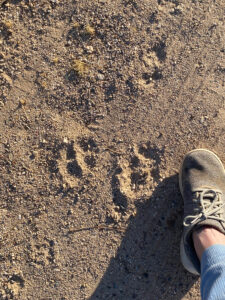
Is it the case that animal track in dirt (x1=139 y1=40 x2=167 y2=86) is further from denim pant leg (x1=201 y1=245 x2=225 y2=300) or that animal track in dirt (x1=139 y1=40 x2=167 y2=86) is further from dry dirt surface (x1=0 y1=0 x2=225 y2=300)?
denim pant leg (x1=201 y1=245 x2=225 y2=300)

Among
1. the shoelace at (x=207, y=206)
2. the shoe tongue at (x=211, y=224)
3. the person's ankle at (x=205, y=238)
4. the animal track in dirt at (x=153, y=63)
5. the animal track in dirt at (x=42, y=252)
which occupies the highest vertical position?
the animal track in dirt at (x=153, y=63)

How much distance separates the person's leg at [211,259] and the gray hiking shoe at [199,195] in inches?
1.8

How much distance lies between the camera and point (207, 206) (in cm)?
250

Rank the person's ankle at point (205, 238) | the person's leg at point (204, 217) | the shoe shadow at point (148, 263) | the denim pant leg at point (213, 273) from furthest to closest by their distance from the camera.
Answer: the shoe shadow at point (148, 263), the person's ankle at point (205, 238), the person's leg at point (204, 217), the denim pant leg at point (213, 273)

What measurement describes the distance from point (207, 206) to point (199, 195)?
10 centimetres

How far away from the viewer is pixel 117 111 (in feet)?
8.54

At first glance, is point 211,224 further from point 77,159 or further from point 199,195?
point 77,159

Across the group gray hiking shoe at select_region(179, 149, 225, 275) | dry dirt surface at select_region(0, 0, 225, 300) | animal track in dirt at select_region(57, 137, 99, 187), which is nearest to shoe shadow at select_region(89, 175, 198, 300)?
dry dirt surface at select_region(0, 0, 225, 300)

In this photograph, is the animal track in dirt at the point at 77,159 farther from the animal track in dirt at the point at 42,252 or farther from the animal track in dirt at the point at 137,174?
the animal track in dirt at the point at 42,252

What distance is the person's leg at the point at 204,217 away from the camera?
2.22 m

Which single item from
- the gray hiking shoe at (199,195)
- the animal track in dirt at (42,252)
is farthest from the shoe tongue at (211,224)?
the animal track in dirt at (42,252)

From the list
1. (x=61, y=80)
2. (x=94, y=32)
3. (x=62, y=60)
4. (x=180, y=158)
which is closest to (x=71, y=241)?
(x=180, y=158)

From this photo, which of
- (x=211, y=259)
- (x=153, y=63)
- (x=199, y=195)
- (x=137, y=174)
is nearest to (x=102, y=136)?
(x=137, y=174)

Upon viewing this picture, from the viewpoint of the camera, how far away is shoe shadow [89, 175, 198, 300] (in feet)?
8.42
